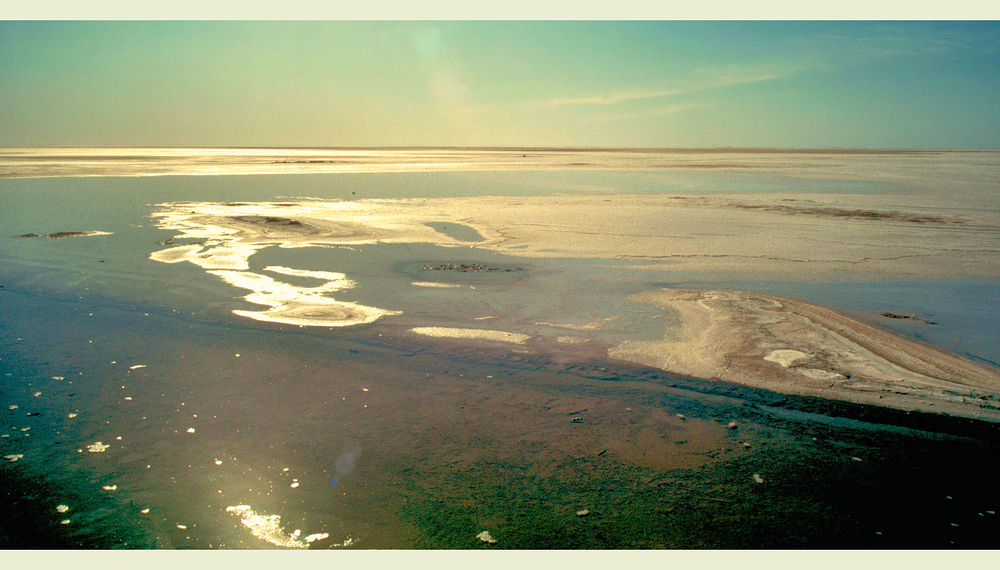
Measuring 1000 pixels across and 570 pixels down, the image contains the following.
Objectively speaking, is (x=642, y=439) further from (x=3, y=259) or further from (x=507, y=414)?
(x=3, y=259)

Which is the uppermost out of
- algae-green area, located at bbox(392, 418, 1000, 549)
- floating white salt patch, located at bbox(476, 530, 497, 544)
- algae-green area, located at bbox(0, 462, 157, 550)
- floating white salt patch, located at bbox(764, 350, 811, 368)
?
floating white salt patch, located at bbox(764, 350, 811, 368)

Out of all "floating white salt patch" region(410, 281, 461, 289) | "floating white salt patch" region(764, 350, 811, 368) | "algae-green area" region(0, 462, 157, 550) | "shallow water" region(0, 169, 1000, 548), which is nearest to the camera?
"algae-green area" region(0, 462, 157, 550)

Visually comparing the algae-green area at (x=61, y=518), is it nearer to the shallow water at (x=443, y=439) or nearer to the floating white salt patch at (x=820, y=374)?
the shallow water at (x=443, y=439)

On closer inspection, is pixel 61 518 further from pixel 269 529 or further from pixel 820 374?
pixel 820 374

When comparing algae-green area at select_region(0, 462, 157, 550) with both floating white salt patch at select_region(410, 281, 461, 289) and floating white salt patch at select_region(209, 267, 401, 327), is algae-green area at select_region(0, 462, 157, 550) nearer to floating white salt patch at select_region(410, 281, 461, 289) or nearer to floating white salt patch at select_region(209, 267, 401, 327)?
floating white salt patch at select_region(209, 267, 401, 327)

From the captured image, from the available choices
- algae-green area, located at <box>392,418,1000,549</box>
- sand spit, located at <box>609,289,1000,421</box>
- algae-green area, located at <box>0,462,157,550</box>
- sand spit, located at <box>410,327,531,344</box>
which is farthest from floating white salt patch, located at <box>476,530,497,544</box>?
sand spit, located at <box>410,327,531,344</box>

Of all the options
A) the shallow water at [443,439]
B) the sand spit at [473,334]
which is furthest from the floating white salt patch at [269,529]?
the sand spit at [473,334]

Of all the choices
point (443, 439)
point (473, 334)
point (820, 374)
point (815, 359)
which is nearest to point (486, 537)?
point (443, 439)
